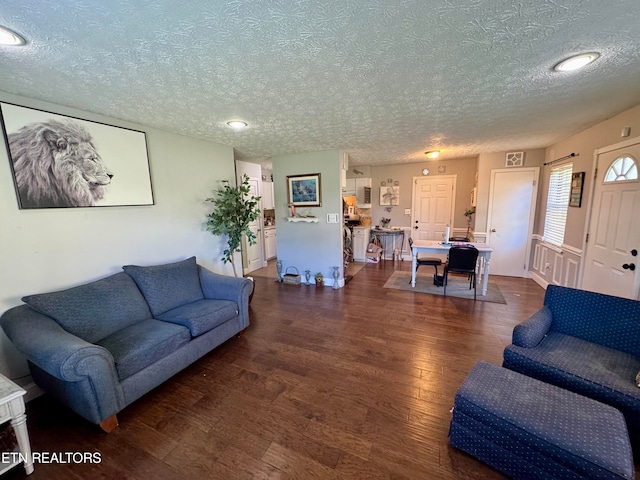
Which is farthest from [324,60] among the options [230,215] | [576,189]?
[576,189]

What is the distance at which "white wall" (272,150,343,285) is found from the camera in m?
4.29

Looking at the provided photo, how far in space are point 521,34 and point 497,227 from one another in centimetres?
434

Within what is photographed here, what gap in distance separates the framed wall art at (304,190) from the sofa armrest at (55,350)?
3.40 m

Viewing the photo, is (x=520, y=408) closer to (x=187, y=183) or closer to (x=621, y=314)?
(x=621, y=314)

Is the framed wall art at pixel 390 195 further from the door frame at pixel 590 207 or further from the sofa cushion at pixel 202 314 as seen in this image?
the sofa cushion at pixel 202 314

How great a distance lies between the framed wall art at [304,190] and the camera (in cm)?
439

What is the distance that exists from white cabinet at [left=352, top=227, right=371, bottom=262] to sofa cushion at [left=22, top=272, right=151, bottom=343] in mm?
4696

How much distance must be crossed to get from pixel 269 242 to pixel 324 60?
505 cm

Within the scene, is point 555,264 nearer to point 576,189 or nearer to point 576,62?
point 576,189

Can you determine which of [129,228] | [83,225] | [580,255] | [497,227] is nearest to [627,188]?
[580,255]

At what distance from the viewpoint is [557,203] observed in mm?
4004

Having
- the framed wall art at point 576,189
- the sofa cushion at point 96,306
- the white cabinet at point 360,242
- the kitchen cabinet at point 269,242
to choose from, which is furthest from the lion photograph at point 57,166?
the framed wall art at point 576,189

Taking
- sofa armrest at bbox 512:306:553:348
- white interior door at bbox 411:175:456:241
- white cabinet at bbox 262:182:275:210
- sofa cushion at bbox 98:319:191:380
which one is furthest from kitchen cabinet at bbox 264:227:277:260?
sofa armrest at bbox 512:306:553:348

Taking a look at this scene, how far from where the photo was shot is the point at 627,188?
100 inches
